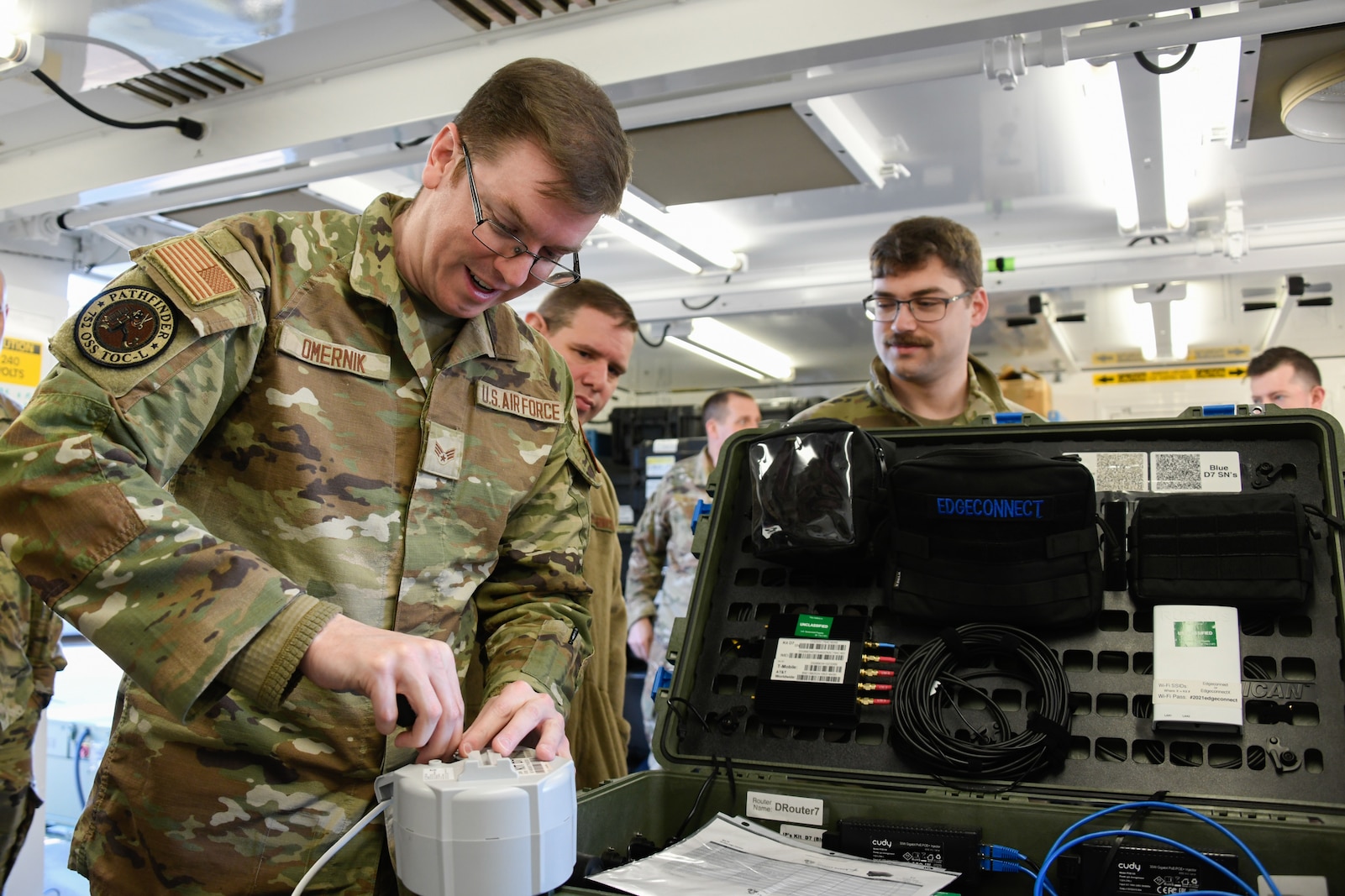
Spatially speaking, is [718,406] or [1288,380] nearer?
[1288,380]

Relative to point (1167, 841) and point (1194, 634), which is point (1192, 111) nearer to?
point (1194, 634)

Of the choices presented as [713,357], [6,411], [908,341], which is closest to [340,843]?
[908,341]

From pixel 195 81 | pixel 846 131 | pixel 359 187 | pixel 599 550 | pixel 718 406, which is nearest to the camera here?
pixel 599 550

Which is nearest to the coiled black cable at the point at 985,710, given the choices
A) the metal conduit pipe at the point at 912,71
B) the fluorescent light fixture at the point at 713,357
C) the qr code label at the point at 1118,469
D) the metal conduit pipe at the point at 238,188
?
the qr code label at the point at 1118,469

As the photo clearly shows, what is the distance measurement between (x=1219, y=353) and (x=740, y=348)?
343 centimetres

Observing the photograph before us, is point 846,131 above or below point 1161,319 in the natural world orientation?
below

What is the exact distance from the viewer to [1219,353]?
732 cm

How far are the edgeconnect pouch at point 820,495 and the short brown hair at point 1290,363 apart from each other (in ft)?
10.4

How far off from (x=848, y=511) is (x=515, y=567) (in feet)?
1.41

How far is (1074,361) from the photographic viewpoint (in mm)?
7691

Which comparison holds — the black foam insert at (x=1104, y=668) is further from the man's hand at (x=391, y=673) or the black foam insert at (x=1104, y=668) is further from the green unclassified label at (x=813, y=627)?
the man's hand at (x=391, y=673)

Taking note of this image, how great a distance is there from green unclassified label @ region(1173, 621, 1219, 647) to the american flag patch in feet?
3.47

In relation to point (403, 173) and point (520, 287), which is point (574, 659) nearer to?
point (520, 287)

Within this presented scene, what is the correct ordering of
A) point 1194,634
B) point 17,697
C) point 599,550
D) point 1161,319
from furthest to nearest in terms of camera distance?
point 1161,319, point 17,697, point 599,550, point 1194,634
